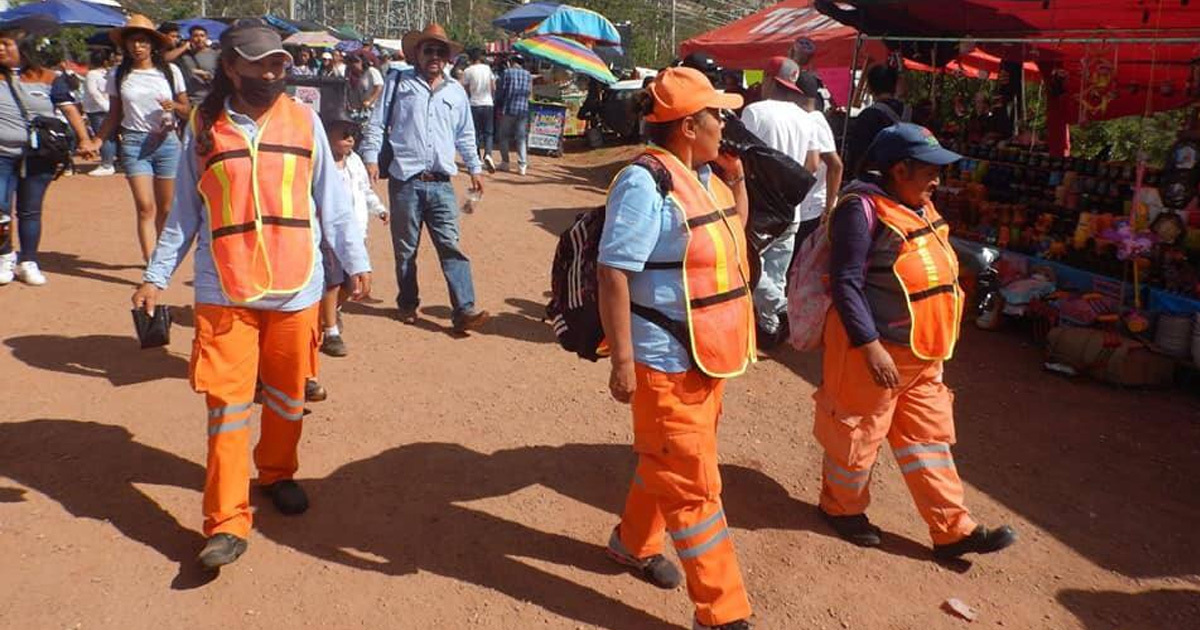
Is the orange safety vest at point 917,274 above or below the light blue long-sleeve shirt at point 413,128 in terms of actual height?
below

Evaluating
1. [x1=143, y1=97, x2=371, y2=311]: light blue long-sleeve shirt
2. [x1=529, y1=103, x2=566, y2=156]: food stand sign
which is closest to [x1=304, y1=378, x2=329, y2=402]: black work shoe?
[x1=143, y1=97, x2=371, y2=311]: light blue long-sleeve shirt

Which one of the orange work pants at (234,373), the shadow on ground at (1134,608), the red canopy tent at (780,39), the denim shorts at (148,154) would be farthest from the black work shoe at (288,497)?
the red canopy tent at (780,39)

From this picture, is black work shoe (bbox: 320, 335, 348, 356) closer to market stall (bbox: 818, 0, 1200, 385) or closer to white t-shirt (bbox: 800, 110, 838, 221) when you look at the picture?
white t-shirt (bbox: 800, 110, 838, 221)

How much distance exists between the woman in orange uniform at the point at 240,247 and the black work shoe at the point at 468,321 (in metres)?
2.91

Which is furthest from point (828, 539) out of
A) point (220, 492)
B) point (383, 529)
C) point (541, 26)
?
point (541, 26)

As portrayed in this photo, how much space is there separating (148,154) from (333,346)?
2243 millimetres

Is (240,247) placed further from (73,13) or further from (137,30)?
(73,13)

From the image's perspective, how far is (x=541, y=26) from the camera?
20156 mm

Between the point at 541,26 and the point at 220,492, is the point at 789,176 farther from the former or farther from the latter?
the point at 541,26

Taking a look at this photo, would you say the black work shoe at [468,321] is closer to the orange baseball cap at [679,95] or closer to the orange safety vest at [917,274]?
the orange safety vest at [917,274]

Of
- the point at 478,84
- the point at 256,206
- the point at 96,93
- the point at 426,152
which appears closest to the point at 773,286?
the point at 426,152

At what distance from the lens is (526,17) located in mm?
22562

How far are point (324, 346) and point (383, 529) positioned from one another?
2.39 metres

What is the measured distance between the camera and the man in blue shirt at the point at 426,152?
6320 mm
